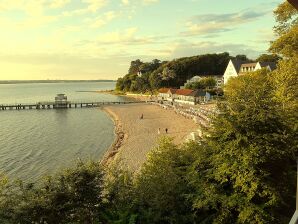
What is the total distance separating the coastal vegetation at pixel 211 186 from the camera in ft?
37.6

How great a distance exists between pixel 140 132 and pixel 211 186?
43.5 m

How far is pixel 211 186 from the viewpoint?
1195 centimetres

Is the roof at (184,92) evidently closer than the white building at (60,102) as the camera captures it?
Yes

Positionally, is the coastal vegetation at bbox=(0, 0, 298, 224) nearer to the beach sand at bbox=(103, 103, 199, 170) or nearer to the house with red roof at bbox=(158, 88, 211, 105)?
the beach sand at bbox=(103, 103, 199, 170)

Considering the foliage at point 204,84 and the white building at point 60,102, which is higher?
the foliage at point 204,84

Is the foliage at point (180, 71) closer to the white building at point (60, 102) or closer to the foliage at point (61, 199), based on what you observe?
the white building at point (60, 102)

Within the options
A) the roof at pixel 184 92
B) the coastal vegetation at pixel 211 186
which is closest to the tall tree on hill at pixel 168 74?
the roof at pixel 184 92


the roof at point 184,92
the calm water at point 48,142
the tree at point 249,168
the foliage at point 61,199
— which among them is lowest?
the calm water at point 48,142

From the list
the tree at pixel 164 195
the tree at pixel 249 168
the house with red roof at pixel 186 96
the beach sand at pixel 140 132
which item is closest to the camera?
the tree at pixel 249 168

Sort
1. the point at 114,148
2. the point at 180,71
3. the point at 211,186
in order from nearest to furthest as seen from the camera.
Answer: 1. the point at 211,186
2. the point at 114,148
3. the point at 180,71

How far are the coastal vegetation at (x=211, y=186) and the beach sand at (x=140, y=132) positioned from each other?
15177 mm

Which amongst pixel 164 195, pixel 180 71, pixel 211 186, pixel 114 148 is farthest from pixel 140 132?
pixel 180 71

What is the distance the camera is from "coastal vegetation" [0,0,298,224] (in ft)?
37.6

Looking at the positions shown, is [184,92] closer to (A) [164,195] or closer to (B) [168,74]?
(B) [168,74]
